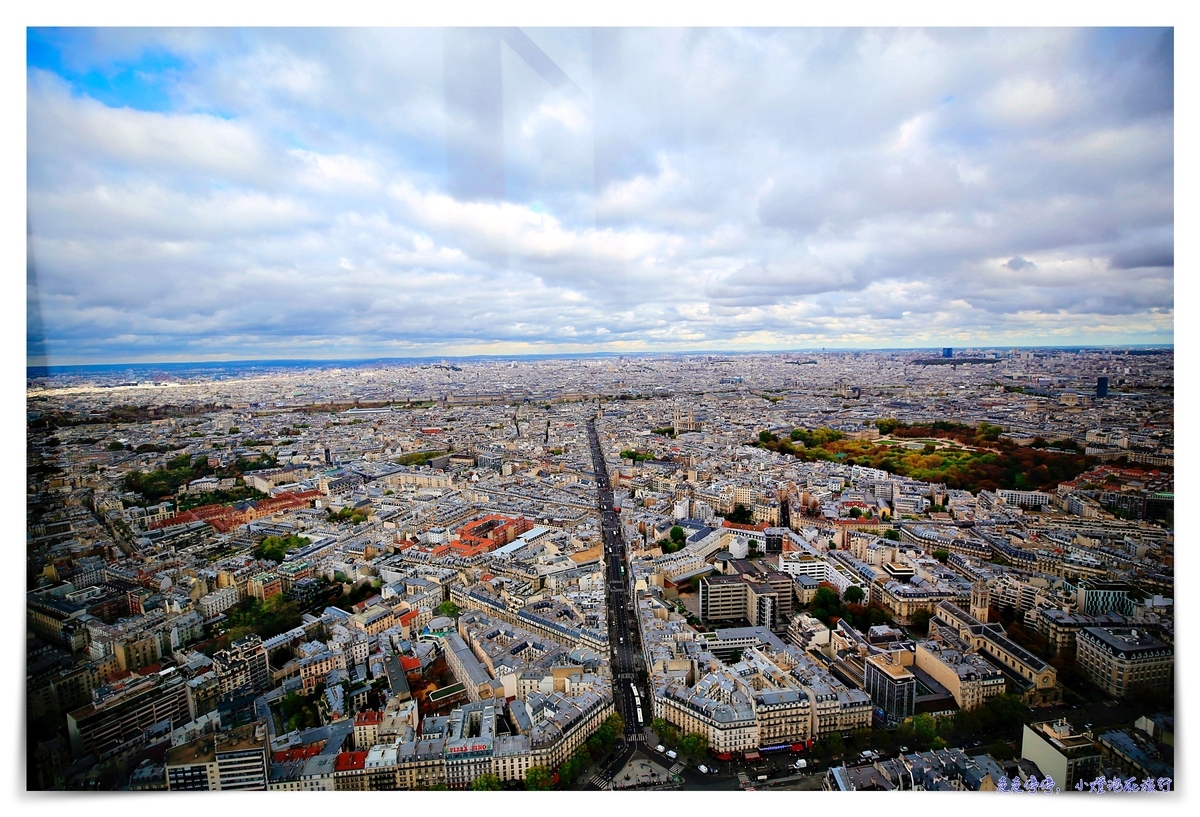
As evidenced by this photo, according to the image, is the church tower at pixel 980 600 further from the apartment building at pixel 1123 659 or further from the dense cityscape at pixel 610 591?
the apartment building at pixel 1123 659

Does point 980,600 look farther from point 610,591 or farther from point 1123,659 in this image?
point 610,591

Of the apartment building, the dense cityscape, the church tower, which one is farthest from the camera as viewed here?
the church tower

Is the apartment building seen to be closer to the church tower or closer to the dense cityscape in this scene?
the dense cityscape

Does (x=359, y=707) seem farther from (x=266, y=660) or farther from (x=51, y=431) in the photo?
(x=51, y=431)

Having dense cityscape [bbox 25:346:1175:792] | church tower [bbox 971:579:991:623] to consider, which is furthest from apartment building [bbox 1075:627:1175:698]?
church tower [bbox 971:579:991:623]

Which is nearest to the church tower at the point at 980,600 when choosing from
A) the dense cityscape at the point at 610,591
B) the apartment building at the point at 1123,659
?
the dense cityscape at the point at 610,591

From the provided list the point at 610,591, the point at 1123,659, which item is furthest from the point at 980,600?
the point at 610,591

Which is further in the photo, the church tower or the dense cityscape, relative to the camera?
the church tower

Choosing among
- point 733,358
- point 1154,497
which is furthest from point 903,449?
point 1154,497
